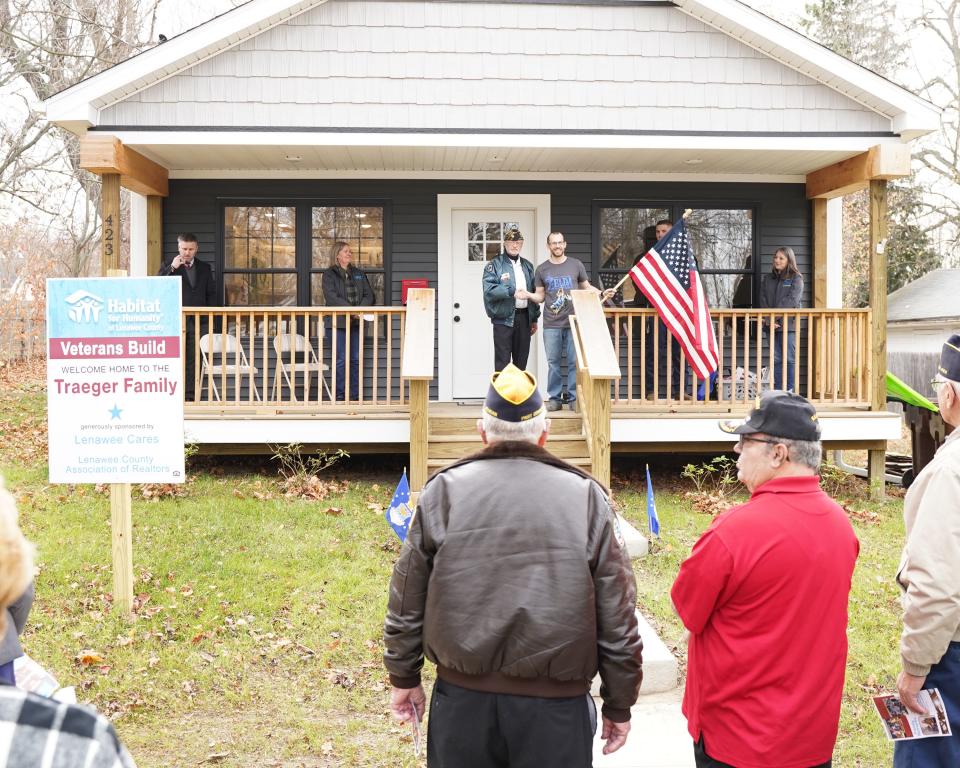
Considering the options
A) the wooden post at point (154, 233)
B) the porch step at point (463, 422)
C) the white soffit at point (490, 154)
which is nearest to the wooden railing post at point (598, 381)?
the porch step at point (463, 422)

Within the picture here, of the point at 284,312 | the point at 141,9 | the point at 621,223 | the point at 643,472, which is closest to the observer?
the point at 284,312

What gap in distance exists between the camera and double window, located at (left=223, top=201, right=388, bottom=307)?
36.9 feet

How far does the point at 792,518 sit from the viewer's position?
2805 mm

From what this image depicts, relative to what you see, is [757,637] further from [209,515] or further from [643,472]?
[643,472]

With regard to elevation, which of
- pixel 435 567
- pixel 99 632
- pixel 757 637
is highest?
pixel 435 567

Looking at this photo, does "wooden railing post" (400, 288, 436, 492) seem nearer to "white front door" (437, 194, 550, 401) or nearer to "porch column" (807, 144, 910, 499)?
"white front door" (437, 194, 550, 401)

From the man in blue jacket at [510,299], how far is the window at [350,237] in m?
2.21

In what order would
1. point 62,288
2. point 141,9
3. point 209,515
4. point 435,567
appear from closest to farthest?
point 435,567 < point 62,288 < point 209,515 < point 141,9

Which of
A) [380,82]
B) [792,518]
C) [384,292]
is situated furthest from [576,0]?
[792,518]

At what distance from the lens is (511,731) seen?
2.66 meters

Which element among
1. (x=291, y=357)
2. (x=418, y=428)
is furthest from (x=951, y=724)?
(x=291, y=357)

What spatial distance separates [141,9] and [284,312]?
15306mm

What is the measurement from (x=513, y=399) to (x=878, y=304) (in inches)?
320

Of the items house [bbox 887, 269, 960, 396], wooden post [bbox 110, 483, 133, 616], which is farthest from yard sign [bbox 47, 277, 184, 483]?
house [bbox 887, 269, 960, 396]
